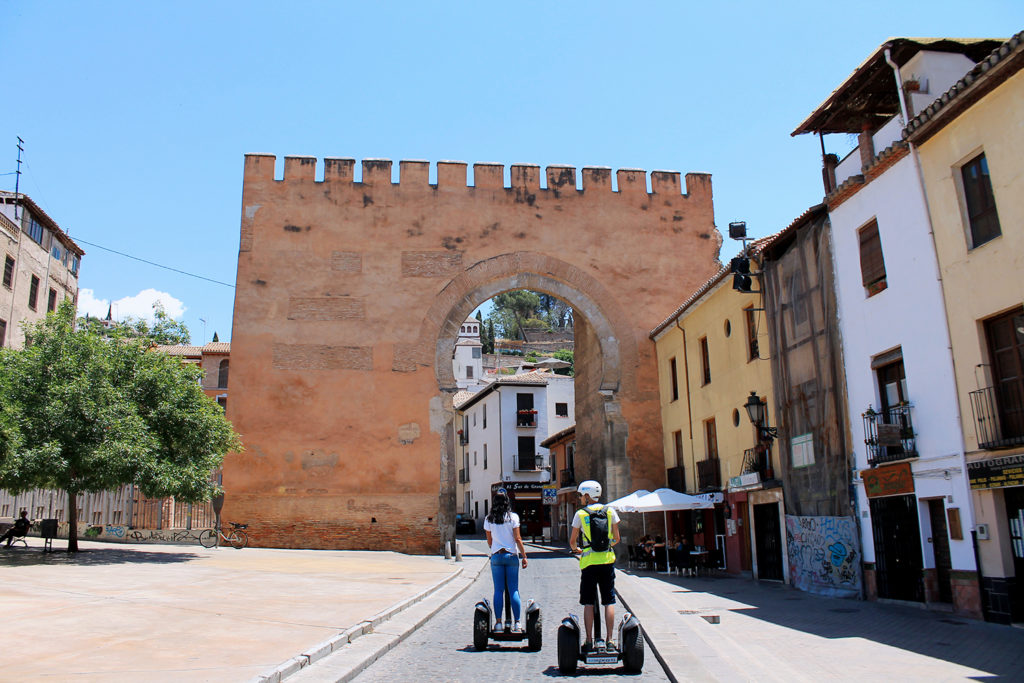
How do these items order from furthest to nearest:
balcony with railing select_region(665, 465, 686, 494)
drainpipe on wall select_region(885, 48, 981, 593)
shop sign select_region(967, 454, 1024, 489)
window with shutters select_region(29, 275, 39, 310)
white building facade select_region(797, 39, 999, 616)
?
window with shutters select_region(29, 275, 39, 310)
balcony with railing select_region(665, 465, 686, 494)
white building facade select_region(797, 39, 999, 616)
drainpipe on wall select_region(885, 48, 981, 593)
shop sign select_region(967, 454, 1024, 489)

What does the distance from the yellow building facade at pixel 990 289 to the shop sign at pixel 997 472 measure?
0.5 inches

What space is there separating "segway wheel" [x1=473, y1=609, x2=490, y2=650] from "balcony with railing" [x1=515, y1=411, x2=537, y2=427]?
35525 millimetres

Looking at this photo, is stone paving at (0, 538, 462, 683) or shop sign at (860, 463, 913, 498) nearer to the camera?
stone paving at (0, 538, 462, 683)

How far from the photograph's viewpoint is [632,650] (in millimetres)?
5762

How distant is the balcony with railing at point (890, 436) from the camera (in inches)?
420

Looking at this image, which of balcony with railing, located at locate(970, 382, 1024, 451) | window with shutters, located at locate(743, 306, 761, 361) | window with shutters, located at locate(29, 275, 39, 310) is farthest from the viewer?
window with shutters, located at locate(29, 275, 39, 310)

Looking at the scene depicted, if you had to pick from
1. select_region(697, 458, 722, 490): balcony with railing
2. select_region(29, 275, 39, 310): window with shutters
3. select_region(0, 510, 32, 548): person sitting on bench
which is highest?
select_region(29, 275, 39, 310): window with shutters

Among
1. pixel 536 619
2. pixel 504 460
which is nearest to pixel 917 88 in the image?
pixel 536 619

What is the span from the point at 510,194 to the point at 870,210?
1322 cm

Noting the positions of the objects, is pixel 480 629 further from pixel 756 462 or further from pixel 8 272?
pixel 8 272

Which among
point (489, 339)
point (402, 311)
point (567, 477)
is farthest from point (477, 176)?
point (489, 339)

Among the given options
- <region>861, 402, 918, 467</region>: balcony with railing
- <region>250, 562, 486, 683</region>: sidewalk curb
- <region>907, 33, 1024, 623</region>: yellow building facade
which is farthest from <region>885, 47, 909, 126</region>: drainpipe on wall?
<region>250, 562, 486, 683</region>: sidewalk curb

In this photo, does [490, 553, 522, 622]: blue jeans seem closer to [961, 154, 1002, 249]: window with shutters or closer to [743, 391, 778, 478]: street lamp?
[961, 154, 1002, 249]: window with shutters

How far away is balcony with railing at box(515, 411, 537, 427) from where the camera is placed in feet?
139
